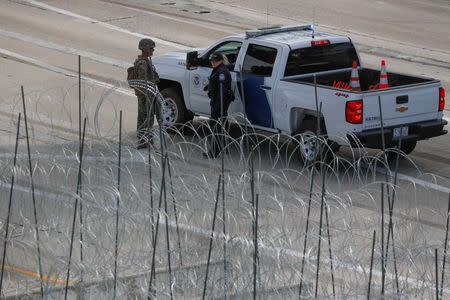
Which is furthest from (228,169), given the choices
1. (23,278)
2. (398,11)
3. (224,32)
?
(398,11)

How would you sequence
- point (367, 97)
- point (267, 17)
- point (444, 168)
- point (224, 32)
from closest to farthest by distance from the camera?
point (367, 97), point (444, 168), point (224, 32), point (267, 17)

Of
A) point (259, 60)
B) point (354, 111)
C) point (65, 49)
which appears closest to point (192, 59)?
point (259, 60)

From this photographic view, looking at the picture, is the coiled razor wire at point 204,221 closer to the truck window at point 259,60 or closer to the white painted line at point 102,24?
the truck window at point 259,60

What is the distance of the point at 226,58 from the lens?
12906 millimetres

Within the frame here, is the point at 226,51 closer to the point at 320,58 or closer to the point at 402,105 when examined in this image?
the point at 320,58

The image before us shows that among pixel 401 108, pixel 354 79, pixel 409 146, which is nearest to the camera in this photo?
pixel 401 108

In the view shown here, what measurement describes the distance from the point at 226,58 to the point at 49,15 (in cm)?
1130

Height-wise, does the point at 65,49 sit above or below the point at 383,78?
below

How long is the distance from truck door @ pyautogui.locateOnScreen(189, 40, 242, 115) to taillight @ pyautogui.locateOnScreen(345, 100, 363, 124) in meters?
2.36

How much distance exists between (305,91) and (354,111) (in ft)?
2.59

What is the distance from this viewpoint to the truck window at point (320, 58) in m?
12.5

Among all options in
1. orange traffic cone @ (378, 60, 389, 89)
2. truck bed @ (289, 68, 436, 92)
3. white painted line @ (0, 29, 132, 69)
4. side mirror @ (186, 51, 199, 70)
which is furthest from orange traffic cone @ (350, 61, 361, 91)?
white painted line @ (0, 29, 132, 69)

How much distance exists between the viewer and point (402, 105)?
38.3 ft

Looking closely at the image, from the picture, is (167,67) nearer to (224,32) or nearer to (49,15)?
(224,32)
